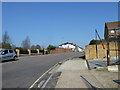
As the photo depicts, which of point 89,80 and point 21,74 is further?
point 21,74

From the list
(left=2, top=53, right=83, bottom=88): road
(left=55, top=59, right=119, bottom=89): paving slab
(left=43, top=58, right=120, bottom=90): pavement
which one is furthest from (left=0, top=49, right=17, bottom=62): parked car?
(left=55, top=59, right=119, bottom=89): paving slab

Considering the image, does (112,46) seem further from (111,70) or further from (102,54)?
(111,70)

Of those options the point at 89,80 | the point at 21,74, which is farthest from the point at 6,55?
the point at 89,80

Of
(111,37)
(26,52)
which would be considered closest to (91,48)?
(111,37)

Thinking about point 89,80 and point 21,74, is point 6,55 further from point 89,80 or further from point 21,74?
point 89,80

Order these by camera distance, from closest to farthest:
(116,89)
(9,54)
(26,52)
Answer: (116,89) < (9,54) < (26,52)

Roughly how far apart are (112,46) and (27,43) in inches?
2704

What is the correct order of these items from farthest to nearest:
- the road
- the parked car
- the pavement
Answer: the parked car, the road, the pavement

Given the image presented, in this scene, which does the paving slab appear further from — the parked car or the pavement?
the parked car

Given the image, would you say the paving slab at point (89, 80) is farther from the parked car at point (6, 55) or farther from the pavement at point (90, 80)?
the parked car at point (6, 55)

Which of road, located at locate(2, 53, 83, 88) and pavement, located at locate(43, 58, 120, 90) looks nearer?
pavement, located at locate(43, 58, 120, 90)

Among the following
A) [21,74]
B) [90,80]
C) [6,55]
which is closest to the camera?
[90,80]

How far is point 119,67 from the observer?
1198 centimetres

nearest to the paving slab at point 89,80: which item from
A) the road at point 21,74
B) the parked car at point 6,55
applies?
the road at point 21,74
